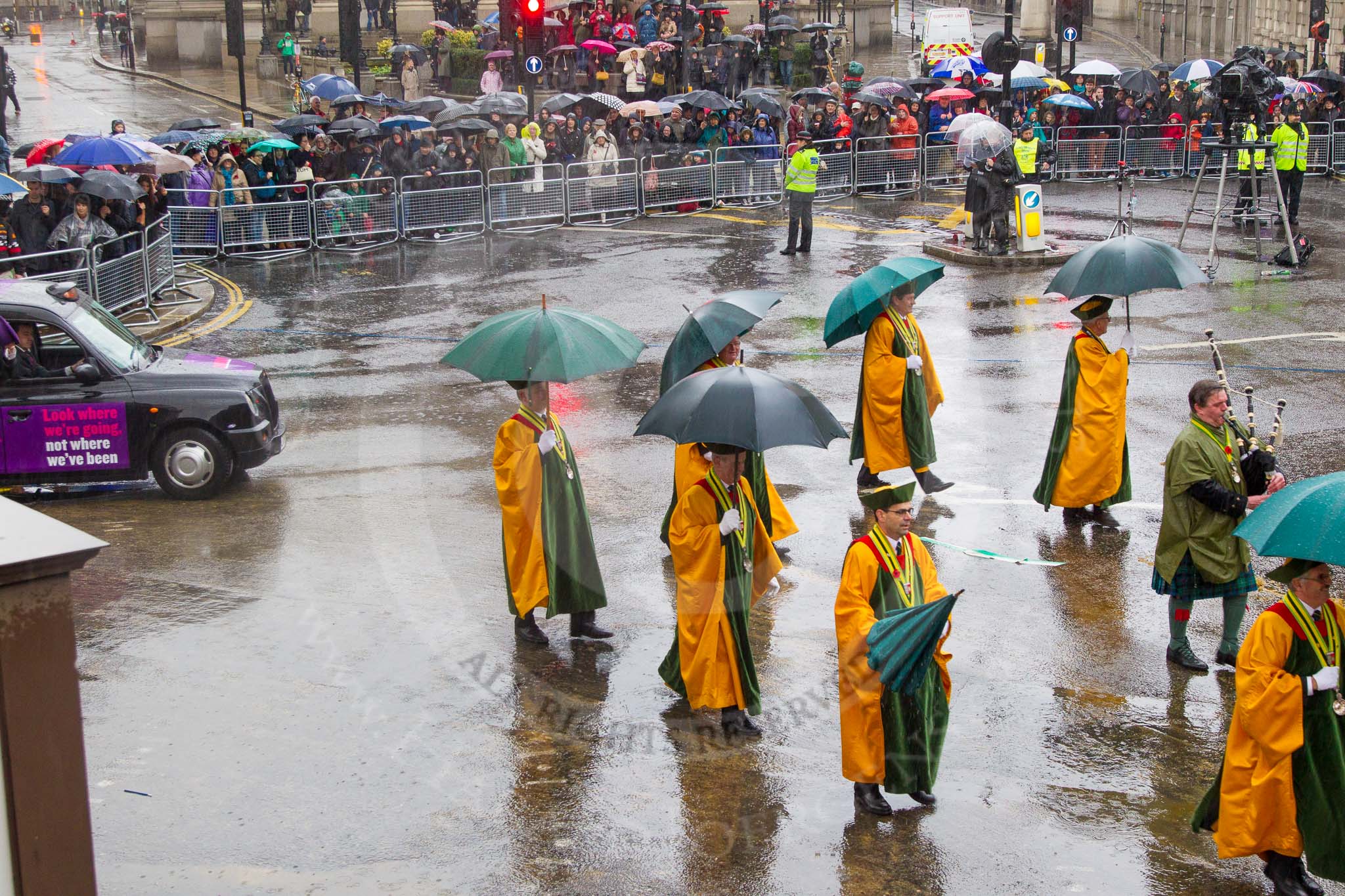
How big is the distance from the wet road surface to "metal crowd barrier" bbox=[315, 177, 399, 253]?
7.97m

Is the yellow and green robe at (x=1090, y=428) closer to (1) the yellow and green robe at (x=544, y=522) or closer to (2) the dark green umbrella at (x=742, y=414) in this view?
(2) the dark green umbrella at (x=742, y=414)

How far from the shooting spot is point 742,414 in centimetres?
775

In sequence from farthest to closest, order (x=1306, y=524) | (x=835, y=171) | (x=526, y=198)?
(x=835, y=171)
(x=526, y=198)
(x=1306, y=524)

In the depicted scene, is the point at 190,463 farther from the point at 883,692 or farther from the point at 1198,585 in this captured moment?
the point at 1198,585

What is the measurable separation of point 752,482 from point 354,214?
15500mm

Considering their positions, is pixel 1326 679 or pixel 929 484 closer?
pixel 1326 679

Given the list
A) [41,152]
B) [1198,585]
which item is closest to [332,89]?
[41,152]

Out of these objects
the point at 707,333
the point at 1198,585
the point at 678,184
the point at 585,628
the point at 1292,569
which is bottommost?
the point at 585,628

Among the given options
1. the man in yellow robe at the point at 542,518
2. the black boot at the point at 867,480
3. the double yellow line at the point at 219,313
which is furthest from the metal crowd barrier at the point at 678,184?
the man in yellow robe at the point at 542,518

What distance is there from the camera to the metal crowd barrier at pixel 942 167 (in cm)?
2866

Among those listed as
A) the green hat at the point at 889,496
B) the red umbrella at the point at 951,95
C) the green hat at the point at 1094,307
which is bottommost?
the green hat at the point at 889,496

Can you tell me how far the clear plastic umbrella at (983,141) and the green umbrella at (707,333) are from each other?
1240cm

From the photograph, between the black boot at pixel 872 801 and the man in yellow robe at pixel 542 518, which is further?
the man in yellow robe at pixel 542 518

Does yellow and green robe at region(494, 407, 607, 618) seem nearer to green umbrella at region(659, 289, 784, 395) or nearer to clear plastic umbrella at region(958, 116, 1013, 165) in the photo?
green umbrella at region(659, 289, 784, 395)
